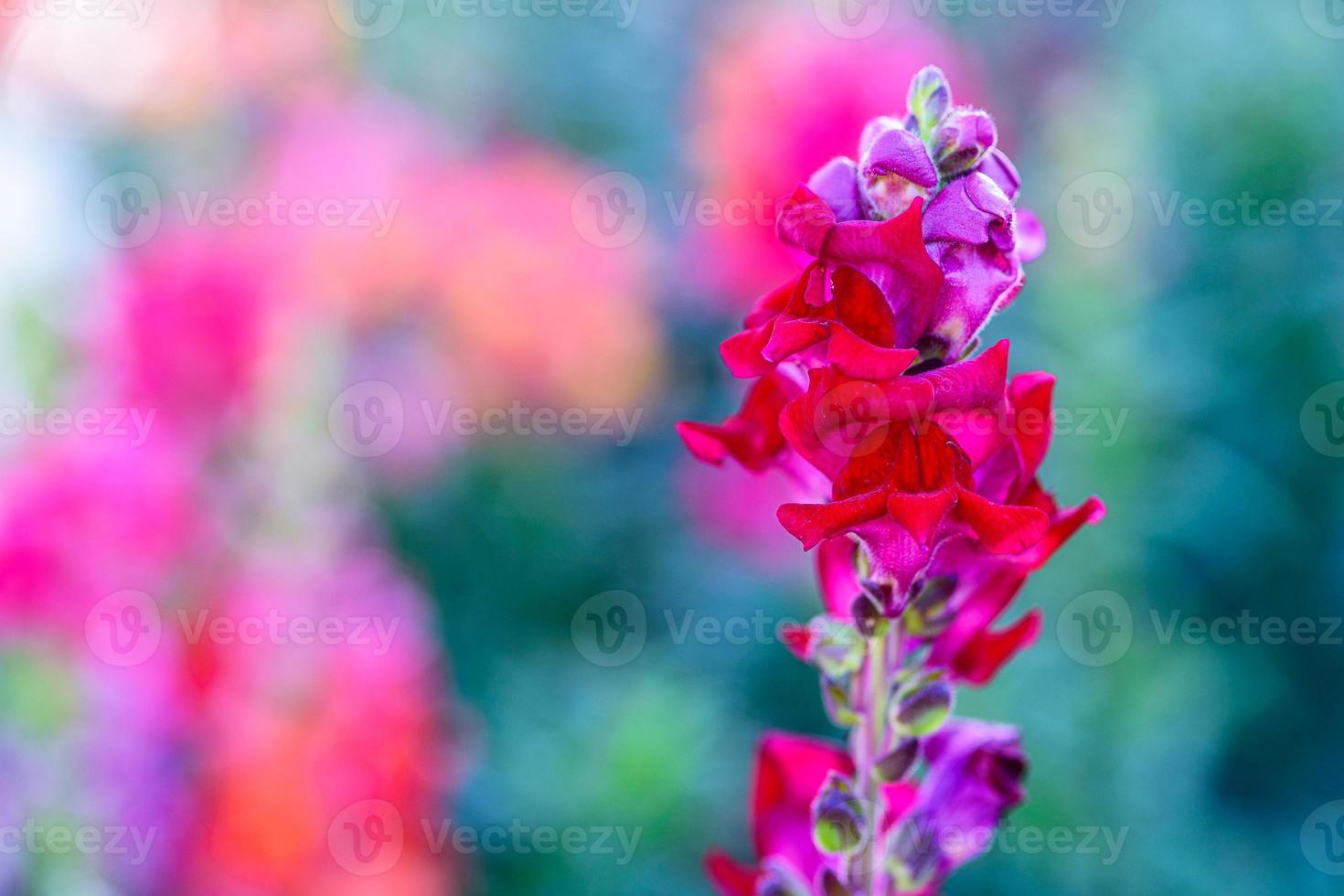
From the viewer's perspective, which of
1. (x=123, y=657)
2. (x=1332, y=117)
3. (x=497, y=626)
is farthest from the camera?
(x=497, y=626)

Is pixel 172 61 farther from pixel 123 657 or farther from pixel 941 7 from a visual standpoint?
pixel 941 7

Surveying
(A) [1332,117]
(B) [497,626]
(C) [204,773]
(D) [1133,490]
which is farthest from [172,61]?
(A) [1332,117]
